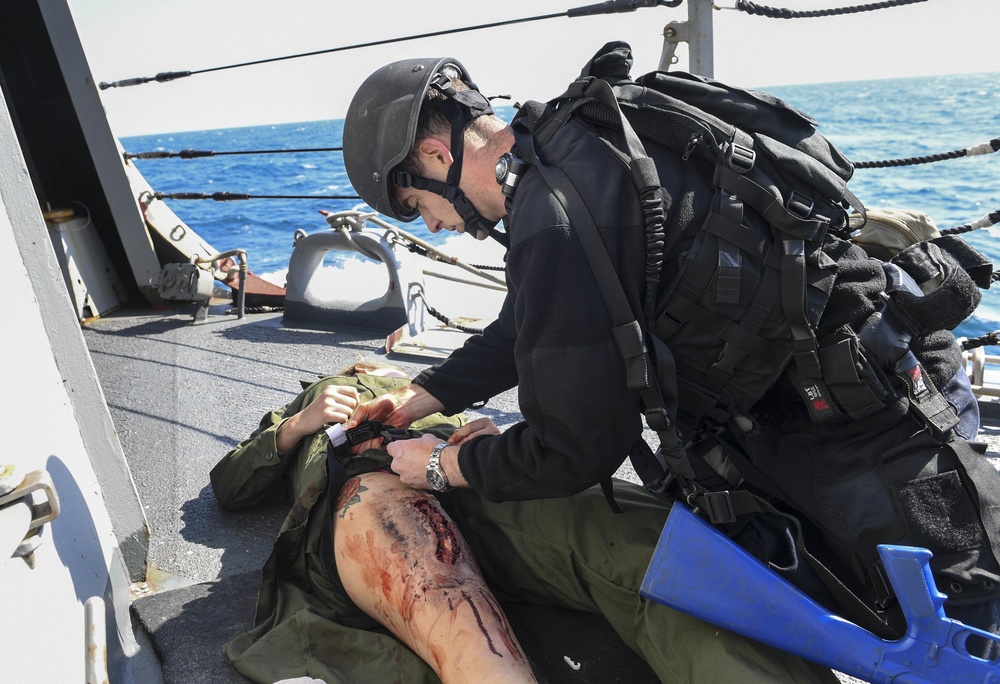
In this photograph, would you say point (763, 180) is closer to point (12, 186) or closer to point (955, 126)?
point (12, 186)

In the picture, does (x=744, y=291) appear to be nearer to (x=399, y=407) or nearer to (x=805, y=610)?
(x=805, y=610)

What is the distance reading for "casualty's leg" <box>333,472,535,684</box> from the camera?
66.7 inches

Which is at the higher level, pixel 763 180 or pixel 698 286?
pixel 763 180

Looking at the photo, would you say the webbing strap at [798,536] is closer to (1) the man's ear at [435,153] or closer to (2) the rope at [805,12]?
(1) the man's ear at [435,153]

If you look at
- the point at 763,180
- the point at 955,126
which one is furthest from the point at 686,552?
the point at 955,126

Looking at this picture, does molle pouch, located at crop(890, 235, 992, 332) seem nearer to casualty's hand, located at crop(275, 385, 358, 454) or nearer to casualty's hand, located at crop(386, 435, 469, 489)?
casualty's hand, located at crop(386, 435, 469, 489)

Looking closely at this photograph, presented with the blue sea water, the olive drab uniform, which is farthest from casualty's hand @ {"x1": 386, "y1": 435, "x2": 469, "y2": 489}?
the blue sea water

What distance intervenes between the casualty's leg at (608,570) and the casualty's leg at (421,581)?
15cm

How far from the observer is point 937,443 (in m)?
1.61

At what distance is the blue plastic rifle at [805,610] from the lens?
1.46 m

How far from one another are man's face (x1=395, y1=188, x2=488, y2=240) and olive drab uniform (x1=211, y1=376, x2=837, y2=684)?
2.13ft

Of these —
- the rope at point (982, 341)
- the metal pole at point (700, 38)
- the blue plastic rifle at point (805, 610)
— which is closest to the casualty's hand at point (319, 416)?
the blue plastic rifle at point (805, 610)

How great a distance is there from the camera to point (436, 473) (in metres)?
1.96

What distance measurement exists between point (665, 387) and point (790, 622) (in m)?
0.51
